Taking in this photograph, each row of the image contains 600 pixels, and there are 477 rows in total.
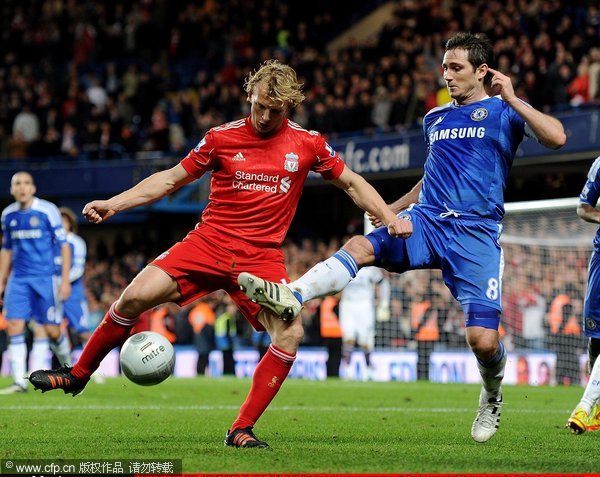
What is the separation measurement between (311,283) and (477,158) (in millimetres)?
1470

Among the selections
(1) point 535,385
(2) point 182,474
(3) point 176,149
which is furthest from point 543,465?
(3) point 176,149

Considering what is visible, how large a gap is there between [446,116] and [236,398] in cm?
573

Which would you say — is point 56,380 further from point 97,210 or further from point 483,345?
point 483,345

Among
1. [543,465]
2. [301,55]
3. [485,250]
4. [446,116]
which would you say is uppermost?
[301,55]

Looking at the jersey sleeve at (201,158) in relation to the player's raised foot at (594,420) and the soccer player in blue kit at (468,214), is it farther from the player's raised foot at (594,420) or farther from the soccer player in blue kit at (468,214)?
the player's raised foot at (594,420)

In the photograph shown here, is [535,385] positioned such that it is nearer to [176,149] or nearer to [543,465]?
[543,465]

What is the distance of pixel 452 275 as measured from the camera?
705 cm

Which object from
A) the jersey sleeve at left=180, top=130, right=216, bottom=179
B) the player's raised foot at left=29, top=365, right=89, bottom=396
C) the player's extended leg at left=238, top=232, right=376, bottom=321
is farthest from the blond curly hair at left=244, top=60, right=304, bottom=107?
the player's raised foot at left=29, top=365, right=89, bottom=396

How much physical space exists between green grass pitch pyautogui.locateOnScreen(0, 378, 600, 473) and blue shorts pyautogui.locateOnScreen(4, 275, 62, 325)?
3.15 ft

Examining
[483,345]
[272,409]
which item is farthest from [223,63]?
[483,345]

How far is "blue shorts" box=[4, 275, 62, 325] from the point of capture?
12727 millimetres

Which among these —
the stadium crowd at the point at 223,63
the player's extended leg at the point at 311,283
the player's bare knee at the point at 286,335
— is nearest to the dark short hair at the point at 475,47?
the player's extended leg at the point at 311,283

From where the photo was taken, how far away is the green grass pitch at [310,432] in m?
5.87

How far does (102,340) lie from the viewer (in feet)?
23.6
